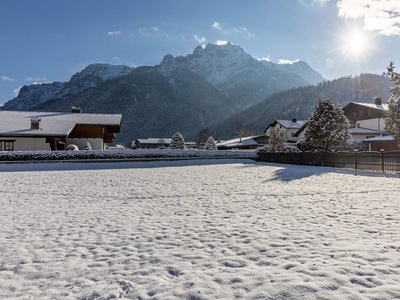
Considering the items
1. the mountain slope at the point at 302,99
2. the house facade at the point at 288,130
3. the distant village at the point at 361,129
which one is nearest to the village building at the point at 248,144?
the distant village at the point at 361,129

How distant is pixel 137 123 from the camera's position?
163500 mm

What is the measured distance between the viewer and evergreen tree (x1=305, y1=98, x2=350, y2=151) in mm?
26859

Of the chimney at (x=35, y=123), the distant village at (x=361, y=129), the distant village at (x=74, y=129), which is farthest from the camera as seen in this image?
the distant village at (x=361, y=129)

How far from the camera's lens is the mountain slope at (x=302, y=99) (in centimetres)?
11025

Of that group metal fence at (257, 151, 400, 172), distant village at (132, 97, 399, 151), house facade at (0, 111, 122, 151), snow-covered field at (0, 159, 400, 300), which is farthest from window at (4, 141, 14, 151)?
distant village at (132, 97, 399, 151)

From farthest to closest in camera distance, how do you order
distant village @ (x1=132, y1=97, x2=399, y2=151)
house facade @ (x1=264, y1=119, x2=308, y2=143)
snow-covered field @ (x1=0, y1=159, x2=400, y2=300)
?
house facade @ (x1=264, y1=119, x2=308, y2=143) < distant village @ (x1=132, y1=97, x2=399, y2=151) < snow-covered field @ (x1=0, y1=159, x2=400, y2=300)

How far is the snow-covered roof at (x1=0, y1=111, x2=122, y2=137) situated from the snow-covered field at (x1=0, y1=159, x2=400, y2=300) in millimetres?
25050

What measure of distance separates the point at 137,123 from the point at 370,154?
156m

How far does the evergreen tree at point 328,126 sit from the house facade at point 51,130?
25.1 m

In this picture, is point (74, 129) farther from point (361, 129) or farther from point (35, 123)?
point (361, 129)

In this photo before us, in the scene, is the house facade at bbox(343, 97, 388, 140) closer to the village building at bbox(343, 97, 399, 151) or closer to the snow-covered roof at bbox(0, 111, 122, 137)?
the village building at bbox(343, 97, 399, 151)

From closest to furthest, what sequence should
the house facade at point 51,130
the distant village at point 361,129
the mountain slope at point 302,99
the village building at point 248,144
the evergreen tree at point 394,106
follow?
the evergreen tree at point 394,106 → the house facade at point 51,130 → the distant village at point 361,129 → the village building at point 248,144 → the mountain slope at point 302,99

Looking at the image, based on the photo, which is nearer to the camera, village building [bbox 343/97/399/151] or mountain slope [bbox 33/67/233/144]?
village building [bbox 343/97/399/151]

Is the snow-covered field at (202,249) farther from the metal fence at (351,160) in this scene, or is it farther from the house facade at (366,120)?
the house facade at (366,120)
